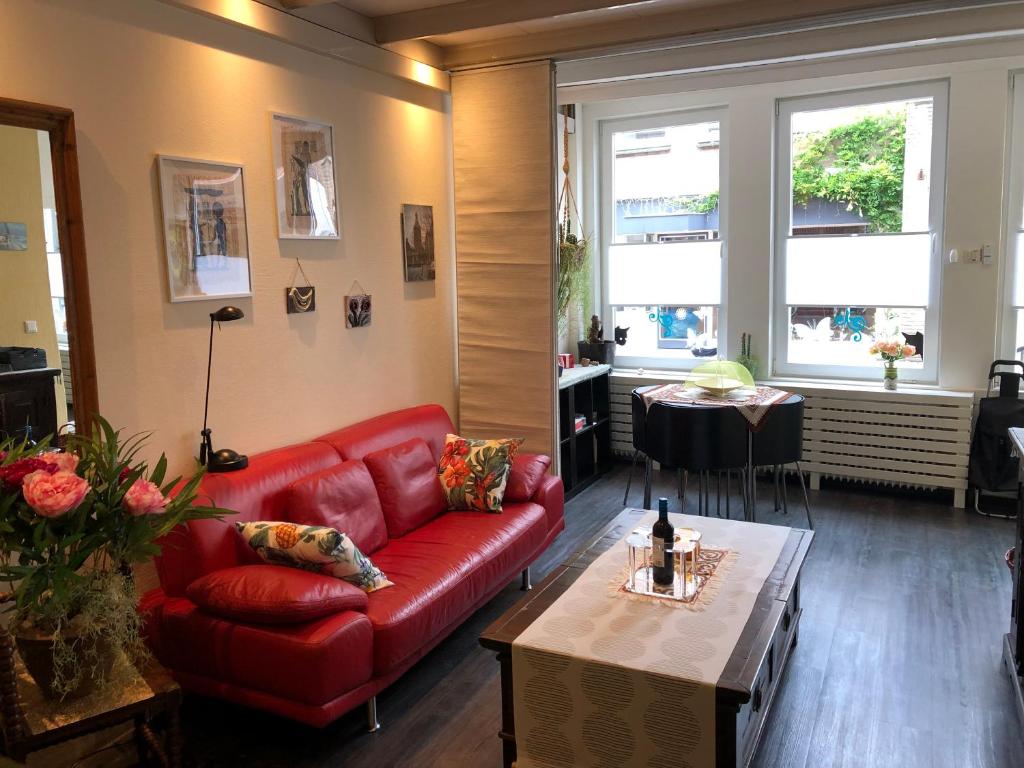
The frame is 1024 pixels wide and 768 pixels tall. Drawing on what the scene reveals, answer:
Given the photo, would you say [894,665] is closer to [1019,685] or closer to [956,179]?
[1019,685]

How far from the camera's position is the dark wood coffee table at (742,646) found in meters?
2.23

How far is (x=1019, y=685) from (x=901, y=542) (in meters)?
1.68

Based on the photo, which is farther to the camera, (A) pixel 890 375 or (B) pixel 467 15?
(A) pixel 890 375

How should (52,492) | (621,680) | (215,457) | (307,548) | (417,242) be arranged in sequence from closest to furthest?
(52,492)
(621,680)
(307,548)
(215,457)
(417,242)

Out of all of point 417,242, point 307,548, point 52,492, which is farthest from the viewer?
point 417,242

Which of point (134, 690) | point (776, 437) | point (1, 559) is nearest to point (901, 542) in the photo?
point (776, 437)

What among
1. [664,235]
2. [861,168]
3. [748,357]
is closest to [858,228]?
[861,168]

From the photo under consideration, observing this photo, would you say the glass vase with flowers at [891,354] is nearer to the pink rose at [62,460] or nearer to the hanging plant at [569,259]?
the hanging plant at [569,259]

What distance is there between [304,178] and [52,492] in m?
2.09

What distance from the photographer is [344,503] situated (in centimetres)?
332

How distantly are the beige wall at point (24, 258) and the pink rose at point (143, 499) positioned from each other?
2.35 ft

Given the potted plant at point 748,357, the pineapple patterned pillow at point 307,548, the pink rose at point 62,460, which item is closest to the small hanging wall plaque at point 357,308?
the pineapple patterned pillow at point 307,548

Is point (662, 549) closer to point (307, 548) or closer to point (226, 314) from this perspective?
point (307, 548)

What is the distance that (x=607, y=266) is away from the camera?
6449 millimetres
